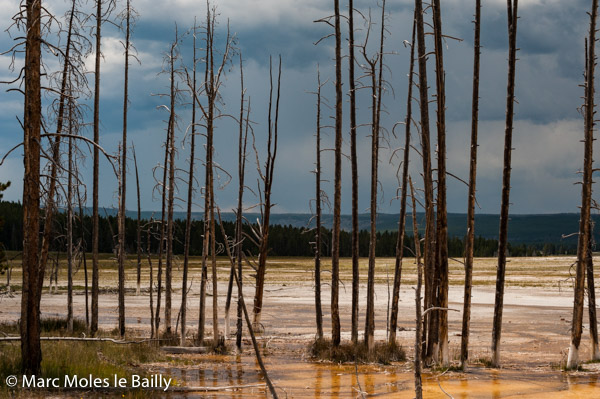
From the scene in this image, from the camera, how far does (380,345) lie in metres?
19.7

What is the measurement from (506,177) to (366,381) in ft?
20.8

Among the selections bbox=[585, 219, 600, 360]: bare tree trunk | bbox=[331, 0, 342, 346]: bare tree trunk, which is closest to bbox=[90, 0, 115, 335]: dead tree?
bbox=[331, 0, 342, 346]: bare tree trunk

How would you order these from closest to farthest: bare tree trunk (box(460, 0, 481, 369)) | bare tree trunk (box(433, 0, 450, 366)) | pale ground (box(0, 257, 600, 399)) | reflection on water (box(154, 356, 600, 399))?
1. reflection on water (box(154, 356, 600, 399))
2. pale ground (box(0, 257, 600, 399))
3. bare tree trunk (box(433, 0, 450, 366))
4. bare tree trunk (box(460, 0, 481, 369))

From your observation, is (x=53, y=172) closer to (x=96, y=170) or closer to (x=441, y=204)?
(x=96, y=170)

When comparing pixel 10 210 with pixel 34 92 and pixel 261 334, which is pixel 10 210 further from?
pixel 34 92

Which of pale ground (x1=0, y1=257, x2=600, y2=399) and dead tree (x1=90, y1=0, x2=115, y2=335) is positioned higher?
dead tree (x1=90, y1=0, x2=115, y2=335)

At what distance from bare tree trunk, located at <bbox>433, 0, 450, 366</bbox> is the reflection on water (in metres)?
1.17

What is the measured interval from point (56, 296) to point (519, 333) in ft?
106

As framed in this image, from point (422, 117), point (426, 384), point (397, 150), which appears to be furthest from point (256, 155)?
point (426, 384)

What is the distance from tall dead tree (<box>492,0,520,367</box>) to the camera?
17.2 m

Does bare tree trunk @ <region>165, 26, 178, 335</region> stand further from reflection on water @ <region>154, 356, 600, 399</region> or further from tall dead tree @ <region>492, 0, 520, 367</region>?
tall dead tree @ <region>492, 0, 520, 367</region>

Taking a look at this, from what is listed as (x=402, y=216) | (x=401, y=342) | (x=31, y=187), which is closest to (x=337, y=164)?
(x=402, y=216)

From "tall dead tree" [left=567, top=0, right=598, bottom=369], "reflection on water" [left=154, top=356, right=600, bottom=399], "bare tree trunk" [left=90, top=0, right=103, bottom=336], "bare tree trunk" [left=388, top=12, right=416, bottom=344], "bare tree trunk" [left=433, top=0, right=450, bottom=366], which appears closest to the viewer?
"reflection on water" [left=154, top=356, right=600, bottom=399]

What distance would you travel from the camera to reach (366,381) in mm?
15641
